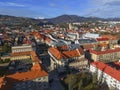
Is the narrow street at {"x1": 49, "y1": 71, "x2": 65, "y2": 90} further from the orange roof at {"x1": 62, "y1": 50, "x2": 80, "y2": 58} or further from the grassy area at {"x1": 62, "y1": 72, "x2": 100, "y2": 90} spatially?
the orange roof at {"x1": 62, "y1": 50, "x2": 80, "y2": 58}

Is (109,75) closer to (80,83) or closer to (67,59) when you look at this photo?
(80,83)

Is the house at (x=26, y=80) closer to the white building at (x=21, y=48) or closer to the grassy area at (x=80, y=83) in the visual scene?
the grassy area at (x=80, y=83)

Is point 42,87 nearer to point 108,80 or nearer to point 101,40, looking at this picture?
point 108,80

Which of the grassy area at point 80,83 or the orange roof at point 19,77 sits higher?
the orange roof at point 19,77

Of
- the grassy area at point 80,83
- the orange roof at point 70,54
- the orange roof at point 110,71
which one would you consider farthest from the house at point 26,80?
the orange roof at point 70,54

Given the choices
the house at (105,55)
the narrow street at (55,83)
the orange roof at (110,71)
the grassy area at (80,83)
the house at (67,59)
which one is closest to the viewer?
the grassy area at (80,83)

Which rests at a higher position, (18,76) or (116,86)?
(18,76)

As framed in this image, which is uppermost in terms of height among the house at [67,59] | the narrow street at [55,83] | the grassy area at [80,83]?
the house at [67,59]

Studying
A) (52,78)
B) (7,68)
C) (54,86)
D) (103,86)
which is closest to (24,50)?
(7,68)
